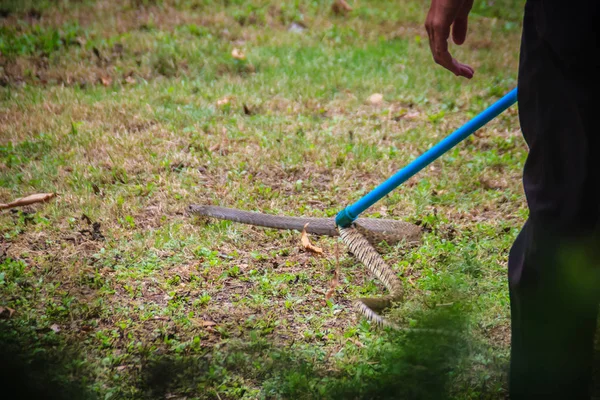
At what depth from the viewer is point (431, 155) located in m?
2.87

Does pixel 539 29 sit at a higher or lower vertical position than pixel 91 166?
higher

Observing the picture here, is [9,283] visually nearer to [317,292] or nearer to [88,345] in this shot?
[88,345]

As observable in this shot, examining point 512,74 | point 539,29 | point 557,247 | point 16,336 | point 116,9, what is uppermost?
point 539,29

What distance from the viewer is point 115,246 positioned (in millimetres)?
3191

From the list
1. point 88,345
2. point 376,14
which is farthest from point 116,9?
point 88,345

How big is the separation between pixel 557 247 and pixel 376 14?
6463 mm

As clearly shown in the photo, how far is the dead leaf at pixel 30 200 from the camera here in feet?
11.4

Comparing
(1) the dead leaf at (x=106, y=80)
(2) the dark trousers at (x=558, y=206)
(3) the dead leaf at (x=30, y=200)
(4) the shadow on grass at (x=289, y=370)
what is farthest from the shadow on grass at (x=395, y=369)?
(1) the dead leaf at (x=106, y=80)

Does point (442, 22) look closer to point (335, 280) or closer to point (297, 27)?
point (335, 280)

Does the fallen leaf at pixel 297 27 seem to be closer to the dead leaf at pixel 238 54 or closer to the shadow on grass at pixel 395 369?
the dead leaf at pixel 238 54

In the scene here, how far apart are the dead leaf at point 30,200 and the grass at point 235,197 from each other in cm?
5

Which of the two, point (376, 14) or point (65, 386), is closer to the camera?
point (65, 386)

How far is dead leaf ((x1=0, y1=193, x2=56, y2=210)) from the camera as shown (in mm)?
3465

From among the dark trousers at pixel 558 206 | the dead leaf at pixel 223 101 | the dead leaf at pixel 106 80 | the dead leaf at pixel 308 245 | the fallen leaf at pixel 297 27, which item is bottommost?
the dead leaf at pixel 106 80
